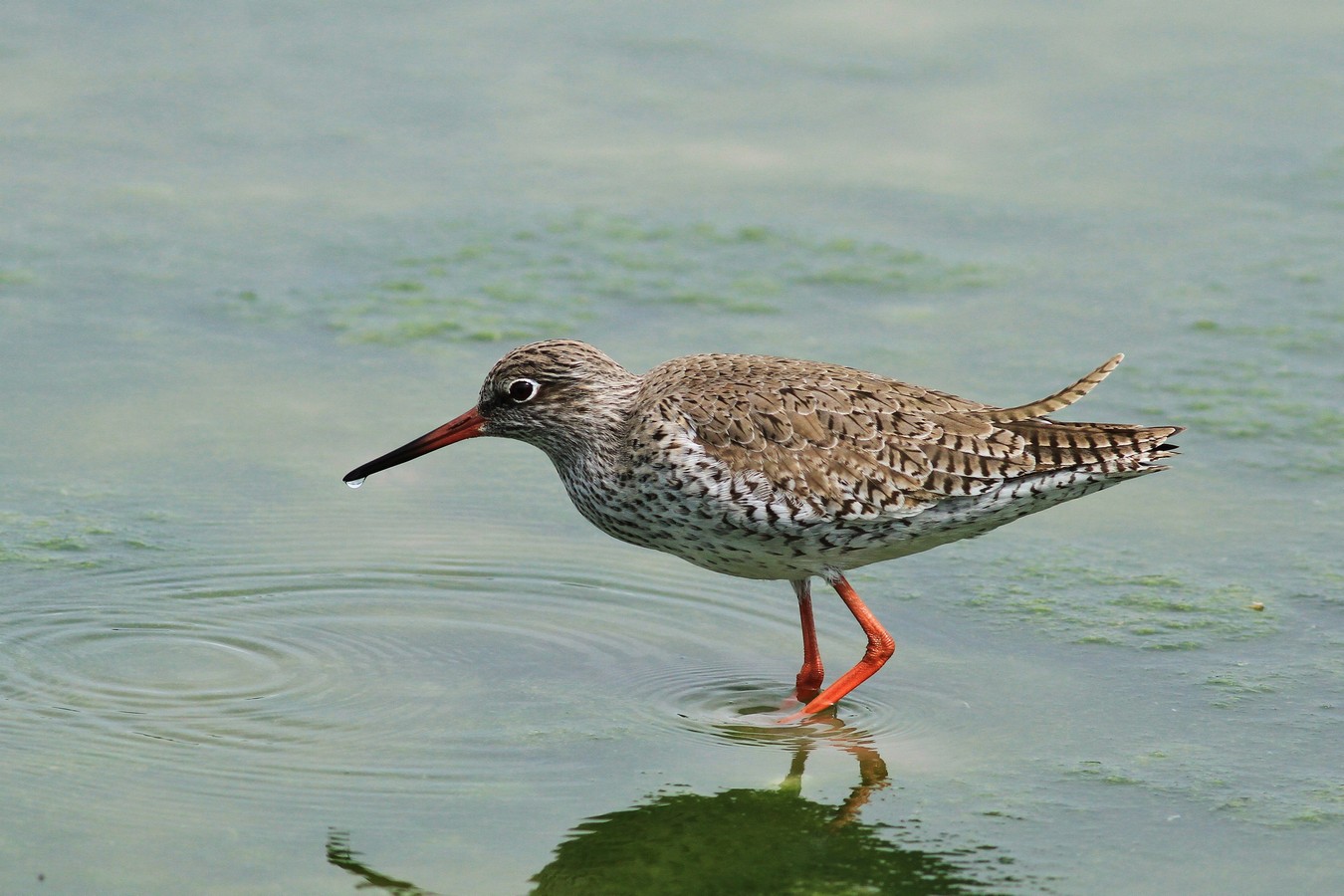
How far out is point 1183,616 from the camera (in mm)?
7902

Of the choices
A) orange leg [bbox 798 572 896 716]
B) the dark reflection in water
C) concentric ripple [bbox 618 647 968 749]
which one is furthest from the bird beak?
the dark reflection in water

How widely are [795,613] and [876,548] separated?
32.3 inches

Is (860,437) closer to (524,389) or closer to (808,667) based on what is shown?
(808,667)

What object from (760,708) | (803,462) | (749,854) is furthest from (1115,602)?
(749,854)

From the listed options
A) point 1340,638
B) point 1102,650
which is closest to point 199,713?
point 1102,650

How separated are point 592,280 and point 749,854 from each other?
5.39 metres

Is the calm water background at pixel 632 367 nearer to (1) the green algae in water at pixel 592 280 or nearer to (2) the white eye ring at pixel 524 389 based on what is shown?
(1) the green algae in water at pixel 592 280

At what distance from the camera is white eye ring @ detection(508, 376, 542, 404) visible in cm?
775

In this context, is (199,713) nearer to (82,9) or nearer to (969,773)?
(969,773)

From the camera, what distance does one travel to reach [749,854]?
20.1ft

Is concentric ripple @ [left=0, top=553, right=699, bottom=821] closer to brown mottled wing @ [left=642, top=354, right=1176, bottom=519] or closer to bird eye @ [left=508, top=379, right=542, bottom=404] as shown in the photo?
bird eye @ [left=508, top=379, right=542, bottom=404]

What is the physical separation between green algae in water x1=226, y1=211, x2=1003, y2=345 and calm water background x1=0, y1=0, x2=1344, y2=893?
38mm

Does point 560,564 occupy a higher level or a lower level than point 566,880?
higher

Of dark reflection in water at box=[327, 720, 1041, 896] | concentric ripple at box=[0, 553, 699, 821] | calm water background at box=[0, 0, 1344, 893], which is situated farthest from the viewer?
concentric ripple at box=[0, 553, 699, 821]
